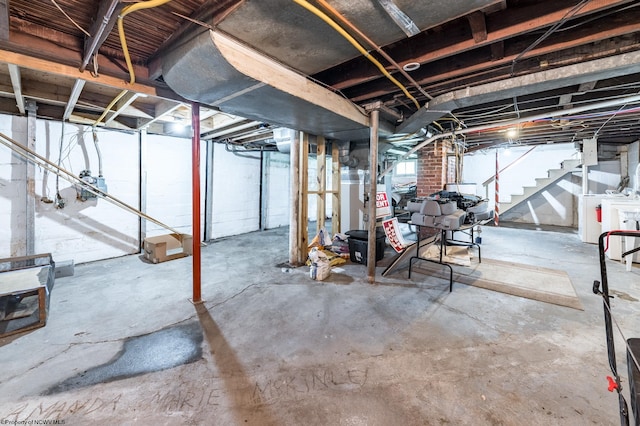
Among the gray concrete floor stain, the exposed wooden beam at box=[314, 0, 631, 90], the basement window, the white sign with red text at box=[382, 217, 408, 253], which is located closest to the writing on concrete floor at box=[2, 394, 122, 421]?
the gray concrete floor stain

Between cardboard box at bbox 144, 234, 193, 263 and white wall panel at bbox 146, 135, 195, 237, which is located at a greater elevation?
white wall panel at bbox 146, 135, 195, 237

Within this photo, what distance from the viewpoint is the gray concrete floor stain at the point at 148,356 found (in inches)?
63.6

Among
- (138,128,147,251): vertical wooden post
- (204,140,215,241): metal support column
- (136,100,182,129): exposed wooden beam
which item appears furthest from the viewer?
(204,140,215,241): metal support column

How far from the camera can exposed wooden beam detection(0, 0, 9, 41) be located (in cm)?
133

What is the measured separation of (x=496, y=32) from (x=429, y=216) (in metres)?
1.80

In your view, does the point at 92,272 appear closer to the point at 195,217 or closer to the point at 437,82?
the point at 195,217

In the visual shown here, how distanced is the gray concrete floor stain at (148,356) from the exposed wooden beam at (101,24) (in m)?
2.12

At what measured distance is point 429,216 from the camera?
3021 mm

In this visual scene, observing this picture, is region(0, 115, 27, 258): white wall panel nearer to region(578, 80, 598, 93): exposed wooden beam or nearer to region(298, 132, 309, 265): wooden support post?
region(298, 132, 309, 265): wooden support post

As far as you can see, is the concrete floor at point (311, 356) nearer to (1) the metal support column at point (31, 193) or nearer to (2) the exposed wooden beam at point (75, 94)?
(1) the metal support column at point (31, 193)

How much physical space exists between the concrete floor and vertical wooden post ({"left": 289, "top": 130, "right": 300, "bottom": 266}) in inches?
29.7

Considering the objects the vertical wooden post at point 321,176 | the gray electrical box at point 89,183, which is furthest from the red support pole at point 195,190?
the gray electrical box at point 89,183

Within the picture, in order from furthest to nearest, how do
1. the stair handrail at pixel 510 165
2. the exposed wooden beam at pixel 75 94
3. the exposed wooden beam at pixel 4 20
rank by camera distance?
the stair handrail at pixel 510 165, the exposed wooden beam at pixel 75 94, the exposed wooden beam at pixel 4 20

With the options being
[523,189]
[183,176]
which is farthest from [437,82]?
[523,189]
